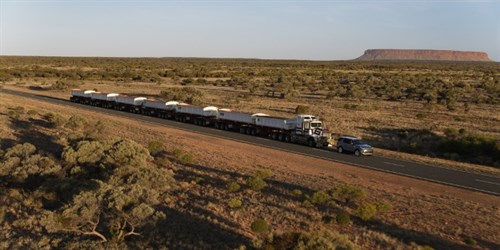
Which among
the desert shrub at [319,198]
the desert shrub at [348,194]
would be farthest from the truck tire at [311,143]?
the desert shrub at [319,198]

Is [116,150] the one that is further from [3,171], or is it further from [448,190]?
[448,190]

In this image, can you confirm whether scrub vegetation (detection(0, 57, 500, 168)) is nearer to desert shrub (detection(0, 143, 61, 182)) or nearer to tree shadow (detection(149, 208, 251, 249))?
tree shadow (detection(149, 208, 251, 249))

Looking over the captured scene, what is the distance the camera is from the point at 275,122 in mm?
45344

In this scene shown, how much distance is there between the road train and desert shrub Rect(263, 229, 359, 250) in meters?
24.0

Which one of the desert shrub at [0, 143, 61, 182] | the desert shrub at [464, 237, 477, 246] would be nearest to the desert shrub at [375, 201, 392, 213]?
the desert shrub at [464, 237, 477, 246]

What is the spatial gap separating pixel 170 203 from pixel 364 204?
33.5ft

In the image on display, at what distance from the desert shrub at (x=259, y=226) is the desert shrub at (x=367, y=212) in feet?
14.5

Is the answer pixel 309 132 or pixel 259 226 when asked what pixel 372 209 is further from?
pixel 309 132

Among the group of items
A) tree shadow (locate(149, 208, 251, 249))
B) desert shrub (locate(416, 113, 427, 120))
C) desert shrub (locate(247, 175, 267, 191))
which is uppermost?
desert shrub (locate(416, 113, 427, 120))

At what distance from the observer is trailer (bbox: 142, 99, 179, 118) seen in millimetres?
60016

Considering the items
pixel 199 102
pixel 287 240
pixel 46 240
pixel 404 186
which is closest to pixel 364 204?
pixel 404 186

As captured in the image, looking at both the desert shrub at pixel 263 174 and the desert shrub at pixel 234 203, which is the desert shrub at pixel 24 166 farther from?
the desert shrub at pixel 263 174

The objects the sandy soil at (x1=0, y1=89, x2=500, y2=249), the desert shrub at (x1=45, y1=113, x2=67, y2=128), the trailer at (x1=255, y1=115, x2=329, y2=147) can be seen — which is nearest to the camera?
the sandy soil at (x1=0, y1=89, x2=500, y2=249)

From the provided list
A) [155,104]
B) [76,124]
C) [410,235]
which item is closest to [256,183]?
[410,235]
